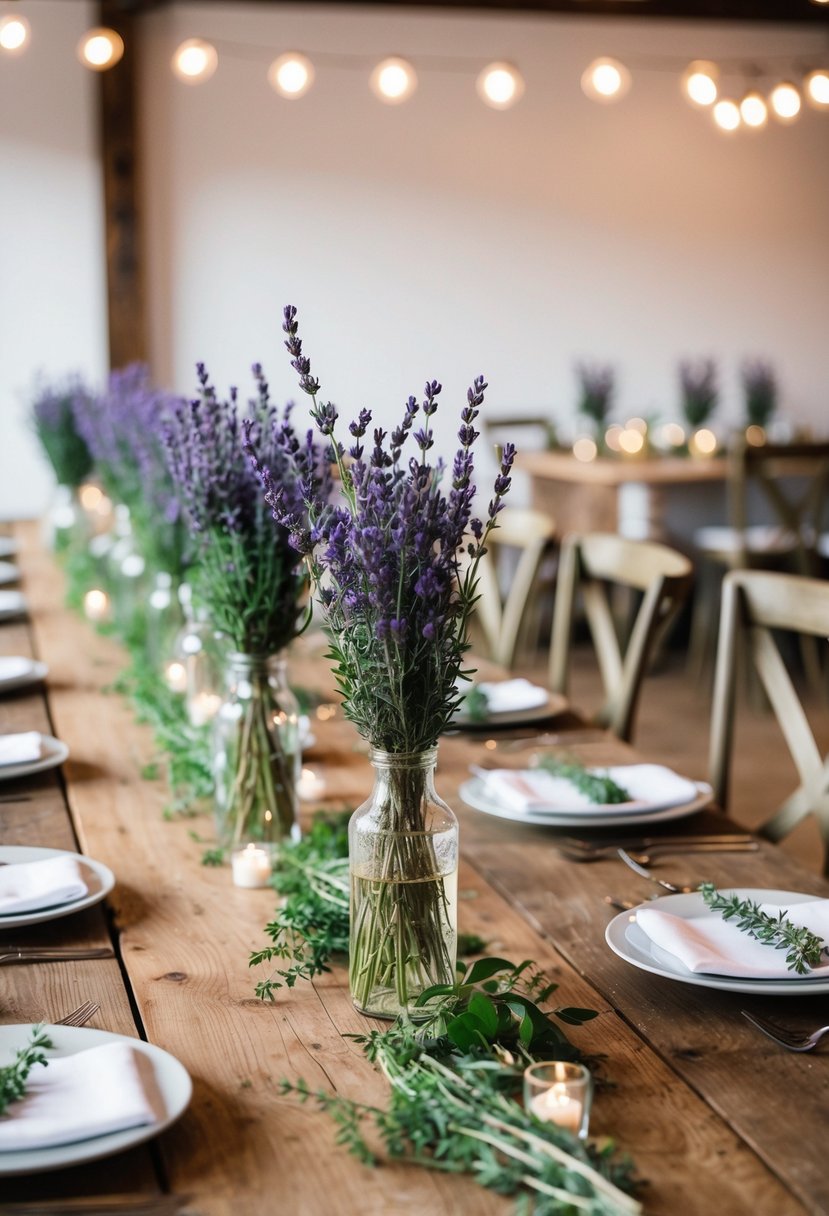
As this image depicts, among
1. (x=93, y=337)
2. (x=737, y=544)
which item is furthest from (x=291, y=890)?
(x=93, y=337)

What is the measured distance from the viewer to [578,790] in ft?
5.99

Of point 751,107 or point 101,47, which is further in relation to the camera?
point 751,107

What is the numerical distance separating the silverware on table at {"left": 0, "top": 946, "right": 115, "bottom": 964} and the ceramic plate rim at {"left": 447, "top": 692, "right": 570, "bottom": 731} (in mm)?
975

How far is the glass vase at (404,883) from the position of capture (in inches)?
47.5

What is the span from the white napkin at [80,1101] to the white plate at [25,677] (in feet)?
4.87

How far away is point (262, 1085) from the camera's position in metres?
1.09

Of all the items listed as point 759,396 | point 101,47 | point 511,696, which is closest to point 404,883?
point 511,696

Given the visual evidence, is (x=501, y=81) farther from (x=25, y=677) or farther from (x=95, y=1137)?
(x=95, y=1137)

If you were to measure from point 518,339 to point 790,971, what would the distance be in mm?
6771

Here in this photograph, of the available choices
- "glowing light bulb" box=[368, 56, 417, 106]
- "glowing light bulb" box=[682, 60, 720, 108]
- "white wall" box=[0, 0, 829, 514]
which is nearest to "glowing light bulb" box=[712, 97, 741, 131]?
"glowing light bulb" box=[682, 60, 720, 108]

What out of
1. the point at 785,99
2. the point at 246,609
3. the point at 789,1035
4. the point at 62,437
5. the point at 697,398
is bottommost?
the point at 789,1035

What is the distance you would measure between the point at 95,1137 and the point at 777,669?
164cm

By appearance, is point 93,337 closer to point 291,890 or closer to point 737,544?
point 737,544

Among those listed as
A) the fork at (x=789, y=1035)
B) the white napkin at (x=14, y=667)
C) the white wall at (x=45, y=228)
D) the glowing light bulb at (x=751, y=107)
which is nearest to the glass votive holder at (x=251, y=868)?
the fork at (x=789, y=1035)
